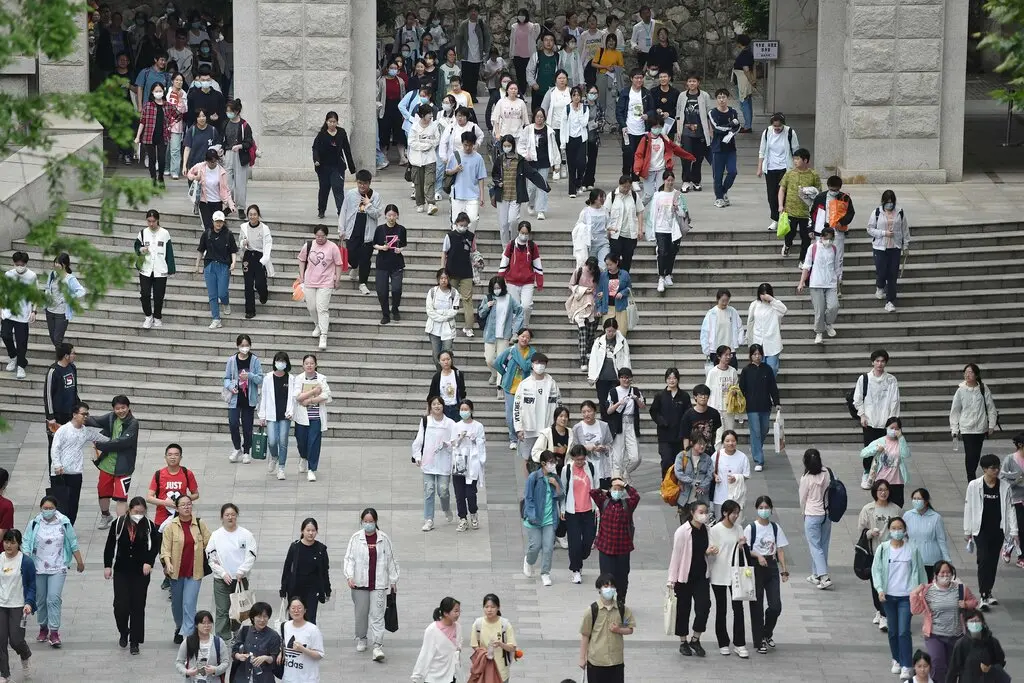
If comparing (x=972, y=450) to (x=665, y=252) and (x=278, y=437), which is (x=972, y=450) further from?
(x=278, y=437)

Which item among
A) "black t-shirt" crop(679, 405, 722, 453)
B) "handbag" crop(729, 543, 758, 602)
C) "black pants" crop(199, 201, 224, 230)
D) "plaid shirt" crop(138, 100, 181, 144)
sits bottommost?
"handbag" crop(729, 543, 758, 602)

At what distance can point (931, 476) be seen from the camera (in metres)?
21.3

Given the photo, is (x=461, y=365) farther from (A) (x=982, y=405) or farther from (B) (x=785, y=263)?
(A) (x=982, y=405)

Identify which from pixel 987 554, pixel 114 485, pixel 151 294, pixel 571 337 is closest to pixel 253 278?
pixel 151 294

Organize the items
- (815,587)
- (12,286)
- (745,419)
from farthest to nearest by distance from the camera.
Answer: (745,419) → (815,587) → (12,286)

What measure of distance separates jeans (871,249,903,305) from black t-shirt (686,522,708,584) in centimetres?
792

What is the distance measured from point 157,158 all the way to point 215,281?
499cm

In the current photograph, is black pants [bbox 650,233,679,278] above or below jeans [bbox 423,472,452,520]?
above

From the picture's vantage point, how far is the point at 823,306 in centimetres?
2322

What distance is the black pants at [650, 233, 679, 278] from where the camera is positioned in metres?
23.8

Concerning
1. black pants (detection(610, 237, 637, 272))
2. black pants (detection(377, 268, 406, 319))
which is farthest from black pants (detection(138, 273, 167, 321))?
black pants (detection(610, 237, 637, 272))

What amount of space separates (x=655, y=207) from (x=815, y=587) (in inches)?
267

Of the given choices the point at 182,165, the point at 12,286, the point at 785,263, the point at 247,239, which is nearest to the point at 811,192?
the point at 785,263

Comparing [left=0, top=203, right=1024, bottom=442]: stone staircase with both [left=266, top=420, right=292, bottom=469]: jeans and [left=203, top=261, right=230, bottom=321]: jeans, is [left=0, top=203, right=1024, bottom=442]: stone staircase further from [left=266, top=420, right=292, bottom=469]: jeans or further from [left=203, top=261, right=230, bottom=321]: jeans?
[left=266, top=420, right=292, bottom=469]: jeans
